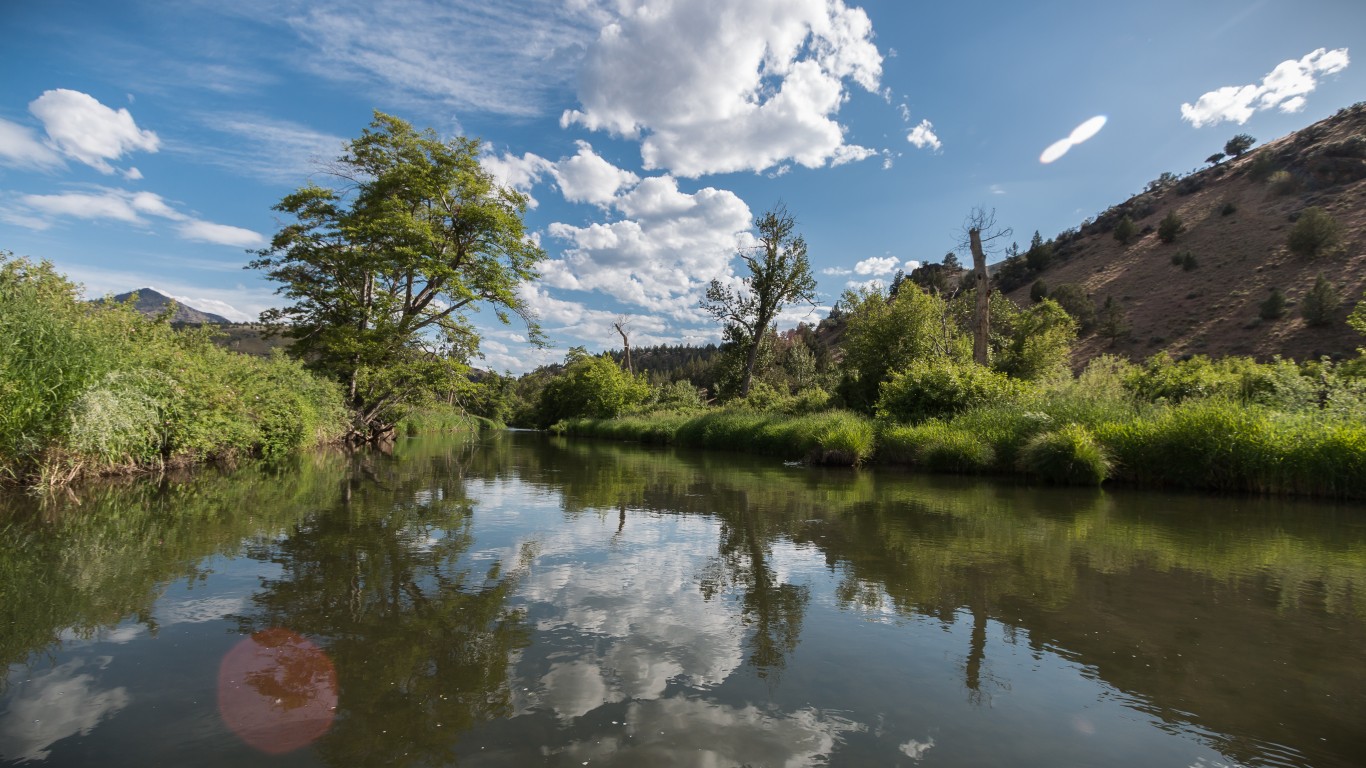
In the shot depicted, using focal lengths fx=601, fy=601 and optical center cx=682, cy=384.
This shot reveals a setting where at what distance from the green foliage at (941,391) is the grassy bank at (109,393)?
17.1 m

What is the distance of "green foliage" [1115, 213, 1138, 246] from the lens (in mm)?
62844

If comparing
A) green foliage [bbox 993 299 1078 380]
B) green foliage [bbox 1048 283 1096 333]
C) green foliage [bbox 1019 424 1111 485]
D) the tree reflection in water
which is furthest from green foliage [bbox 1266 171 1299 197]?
the tree reflection in water

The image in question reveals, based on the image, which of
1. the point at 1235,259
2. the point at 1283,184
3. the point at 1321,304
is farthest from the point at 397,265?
the point at 1283,184

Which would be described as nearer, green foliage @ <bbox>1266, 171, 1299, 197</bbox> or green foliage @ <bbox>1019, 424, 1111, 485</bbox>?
green foliage @ <bbox>1019, 424, 1111, 485</bbox>

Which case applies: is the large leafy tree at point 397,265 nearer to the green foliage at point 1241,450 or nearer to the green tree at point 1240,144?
the green foliage at point 1241,450

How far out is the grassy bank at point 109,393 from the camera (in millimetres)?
7785

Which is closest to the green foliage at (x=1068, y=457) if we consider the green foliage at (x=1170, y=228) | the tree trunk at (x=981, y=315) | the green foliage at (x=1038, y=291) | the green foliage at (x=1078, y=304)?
the tree trunk at (x=981, y=315)

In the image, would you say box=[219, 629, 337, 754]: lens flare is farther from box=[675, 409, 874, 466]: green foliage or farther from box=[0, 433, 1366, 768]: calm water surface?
box=[675, 409, 874, 466]: green foliage

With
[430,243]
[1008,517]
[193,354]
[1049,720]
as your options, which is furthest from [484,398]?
[1049,720]

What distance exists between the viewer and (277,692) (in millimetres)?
2850

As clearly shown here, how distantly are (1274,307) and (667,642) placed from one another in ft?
178

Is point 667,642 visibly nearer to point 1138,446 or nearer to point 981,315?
point 1138,446

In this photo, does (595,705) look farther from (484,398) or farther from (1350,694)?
(484,398)

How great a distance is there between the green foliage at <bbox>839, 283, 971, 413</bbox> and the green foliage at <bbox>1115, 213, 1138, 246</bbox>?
5303 centimetres
